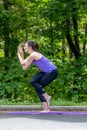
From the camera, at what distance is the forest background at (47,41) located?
1298 cm

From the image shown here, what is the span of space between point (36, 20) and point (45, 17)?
2.18m

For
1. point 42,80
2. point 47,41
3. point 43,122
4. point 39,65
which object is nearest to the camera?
point 43,122

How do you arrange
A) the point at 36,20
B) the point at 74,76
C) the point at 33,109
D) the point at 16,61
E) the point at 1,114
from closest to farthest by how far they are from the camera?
the point at 1,114 → the point at 33,109 → the point at 74,76 → the point at 16,61 → the point at 36,20

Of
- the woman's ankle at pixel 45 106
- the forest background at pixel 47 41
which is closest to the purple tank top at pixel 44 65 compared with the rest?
the woman's ankle at pixel 45 106

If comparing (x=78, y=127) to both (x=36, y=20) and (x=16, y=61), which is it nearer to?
(x=16, y=61)

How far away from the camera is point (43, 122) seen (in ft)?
22.1

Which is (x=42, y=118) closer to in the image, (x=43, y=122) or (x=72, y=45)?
(x=43, y=122)

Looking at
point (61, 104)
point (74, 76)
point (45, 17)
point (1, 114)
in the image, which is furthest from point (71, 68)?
point (1, 114)

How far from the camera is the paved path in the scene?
6.38 meters

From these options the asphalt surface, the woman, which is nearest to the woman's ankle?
the woman

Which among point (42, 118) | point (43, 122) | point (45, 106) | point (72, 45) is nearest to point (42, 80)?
point (45, 106)

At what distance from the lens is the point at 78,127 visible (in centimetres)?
635

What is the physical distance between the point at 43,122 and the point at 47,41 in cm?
911

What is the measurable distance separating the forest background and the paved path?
4238mm
